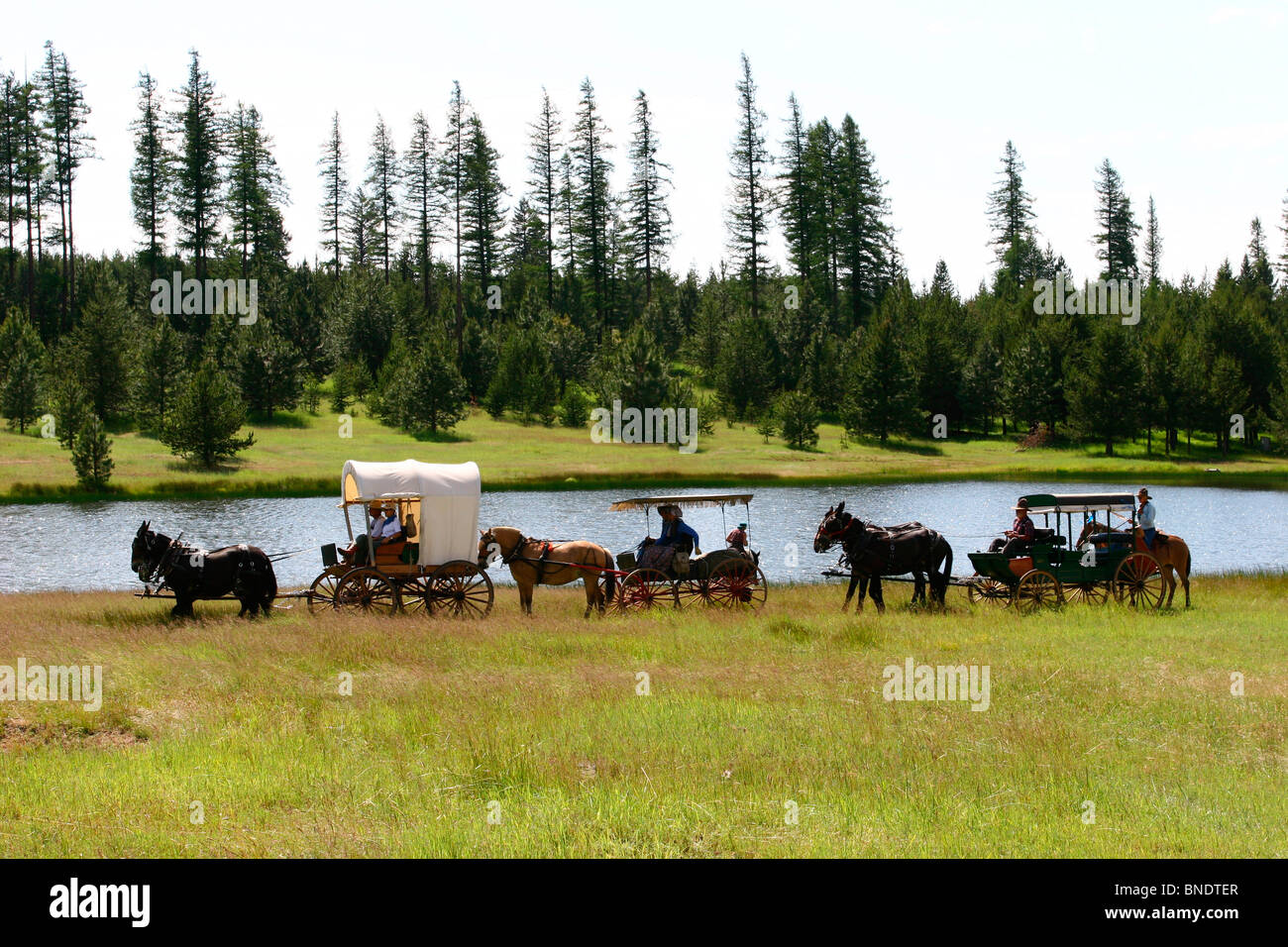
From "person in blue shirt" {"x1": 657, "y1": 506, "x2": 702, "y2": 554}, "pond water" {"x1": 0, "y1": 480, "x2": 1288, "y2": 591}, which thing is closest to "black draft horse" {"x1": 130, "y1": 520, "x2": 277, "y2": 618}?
"person in blue shirt" {"x1": 657, "y1": 506, "x2": 702, "y2": 554}

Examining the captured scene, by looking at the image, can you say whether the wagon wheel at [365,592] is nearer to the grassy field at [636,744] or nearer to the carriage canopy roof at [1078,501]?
the grassy field at [636,744]

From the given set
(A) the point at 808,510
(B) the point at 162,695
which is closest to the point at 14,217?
(A) the point at 808,510

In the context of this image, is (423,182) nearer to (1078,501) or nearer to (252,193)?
(252,193)

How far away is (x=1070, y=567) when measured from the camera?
70.4ft

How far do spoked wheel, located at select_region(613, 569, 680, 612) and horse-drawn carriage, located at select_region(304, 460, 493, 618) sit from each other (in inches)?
Answer: 105

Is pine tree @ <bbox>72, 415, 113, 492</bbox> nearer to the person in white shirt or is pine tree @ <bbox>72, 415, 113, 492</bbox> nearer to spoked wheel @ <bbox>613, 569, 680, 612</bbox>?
the person in white shirt

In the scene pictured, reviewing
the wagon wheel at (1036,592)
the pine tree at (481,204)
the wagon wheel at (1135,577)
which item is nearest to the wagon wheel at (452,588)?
the wagon wheel at (1036,592)

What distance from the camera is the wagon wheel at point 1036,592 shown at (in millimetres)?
20938

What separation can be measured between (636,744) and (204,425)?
5398cm

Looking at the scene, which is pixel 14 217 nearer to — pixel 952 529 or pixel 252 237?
pixel 252 237

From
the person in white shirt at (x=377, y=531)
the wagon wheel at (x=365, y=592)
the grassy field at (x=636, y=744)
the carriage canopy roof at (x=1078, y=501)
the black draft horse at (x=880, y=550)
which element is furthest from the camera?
the carriage canopy roof at (x=1078, y=501)

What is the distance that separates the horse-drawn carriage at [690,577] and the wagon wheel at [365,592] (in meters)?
4.49

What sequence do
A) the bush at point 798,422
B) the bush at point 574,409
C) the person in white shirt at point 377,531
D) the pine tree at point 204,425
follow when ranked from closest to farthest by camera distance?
the person in white shirt at point 377,531, the pine tree at point 204,425, the bush at point 798,422, the bush at point 574,409

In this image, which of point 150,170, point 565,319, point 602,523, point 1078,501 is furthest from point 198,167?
point 1078,501
